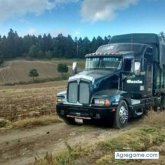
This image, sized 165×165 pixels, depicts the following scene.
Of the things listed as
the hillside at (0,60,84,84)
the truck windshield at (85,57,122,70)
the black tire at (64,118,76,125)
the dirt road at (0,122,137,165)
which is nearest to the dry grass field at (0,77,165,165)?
the dirt road at (0,122,137,165)

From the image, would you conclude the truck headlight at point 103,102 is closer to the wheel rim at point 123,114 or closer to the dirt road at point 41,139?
the wheel rim at point 123,114

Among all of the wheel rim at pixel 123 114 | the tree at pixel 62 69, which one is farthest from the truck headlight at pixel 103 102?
the tree at pixel 62 69

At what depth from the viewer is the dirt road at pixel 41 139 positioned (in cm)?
1021

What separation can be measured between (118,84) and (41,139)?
4.23 m

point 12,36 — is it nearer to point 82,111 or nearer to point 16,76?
point 16,76

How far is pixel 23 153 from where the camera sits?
34.4 ft

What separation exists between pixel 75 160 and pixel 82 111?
589cm

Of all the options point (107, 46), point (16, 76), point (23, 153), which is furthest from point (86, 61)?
point (16, 76)

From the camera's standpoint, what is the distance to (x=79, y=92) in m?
14.5

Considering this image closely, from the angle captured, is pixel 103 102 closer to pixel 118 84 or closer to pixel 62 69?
pixel 118 84

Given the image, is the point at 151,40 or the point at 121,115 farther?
the point at 151,40

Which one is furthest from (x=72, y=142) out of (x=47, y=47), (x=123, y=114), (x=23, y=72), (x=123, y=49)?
(x=47, y=47)

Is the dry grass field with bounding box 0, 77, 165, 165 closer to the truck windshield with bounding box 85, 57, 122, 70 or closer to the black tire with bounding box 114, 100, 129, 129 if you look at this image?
the black tire with bounding box 114, 100, 129, 129

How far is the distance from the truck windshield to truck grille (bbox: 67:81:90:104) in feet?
5.20
